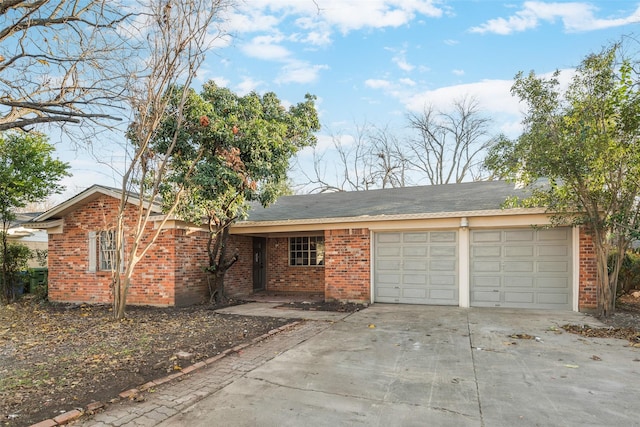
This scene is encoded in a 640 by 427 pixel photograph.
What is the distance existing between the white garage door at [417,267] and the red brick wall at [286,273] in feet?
10.5

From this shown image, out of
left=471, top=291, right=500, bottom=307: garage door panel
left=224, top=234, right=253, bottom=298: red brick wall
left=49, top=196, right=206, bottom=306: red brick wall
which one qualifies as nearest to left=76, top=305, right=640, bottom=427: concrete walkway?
left=471, top=291, right=500, bottom=307: garage door panel

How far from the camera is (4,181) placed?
11.2 meters

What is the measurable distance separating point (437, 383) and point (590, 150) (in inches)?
209

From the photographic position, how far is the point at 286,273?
13430 mm

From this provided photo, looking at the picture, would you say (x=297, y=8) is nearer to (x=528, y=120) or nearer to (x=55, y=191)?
(x=528, y=120)

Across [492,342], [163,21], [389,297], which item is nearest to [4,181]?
[163,21]

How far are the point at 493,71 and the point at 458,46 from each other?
153cm

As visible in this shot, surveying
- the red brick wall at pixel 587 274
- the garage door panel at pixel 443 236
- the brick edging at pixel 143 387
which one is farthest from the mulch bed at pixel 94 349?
the red brick wall at pixel 587 274

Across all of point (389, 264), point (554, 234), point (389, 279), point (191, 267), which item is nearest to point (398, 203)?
point (389, 264)

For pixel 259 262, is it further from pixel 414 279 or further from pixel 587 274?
pixel 587 274

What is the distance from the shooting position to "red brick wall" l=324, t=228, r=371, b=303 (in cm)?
1014

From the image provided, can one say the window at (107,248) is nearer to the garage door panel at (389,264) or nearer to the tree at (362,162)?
the garage door panel at (389,264)

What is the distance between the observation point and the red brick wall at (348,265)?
10.1m

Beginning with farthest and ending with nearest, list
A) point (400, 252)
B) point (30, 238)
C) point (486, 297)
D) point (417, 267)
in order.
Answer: point (30, 238) < point (400, 252) < point (417, 267) < point (486, 297)
